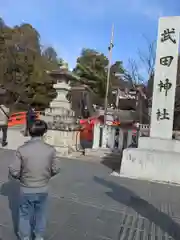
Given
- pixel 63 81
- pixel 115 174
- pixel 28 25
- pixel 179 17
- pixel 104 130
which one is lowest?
pixel 115 174

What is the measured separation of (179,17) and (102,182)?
4.85 meters

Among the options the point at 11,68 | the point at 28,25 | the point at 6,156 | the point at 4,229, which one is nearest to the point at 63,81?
the point at 6,156

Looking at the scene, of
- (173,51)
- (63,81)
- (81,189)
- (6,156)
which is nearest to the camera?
(81,189)

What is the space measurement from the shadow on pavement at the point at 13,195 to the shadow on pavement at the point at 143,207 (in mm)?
1861

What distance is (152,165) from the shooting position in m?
7.41

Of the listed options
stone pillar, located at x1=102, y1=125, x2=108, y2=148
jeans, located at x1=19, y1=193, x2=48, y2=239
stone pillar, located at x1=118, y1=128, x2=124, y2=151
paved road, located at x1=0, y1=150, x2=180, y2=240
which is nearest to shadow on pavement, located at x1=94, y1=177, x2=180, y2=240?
paved road, located at x1=0, y1=150, x2=180, y2=240

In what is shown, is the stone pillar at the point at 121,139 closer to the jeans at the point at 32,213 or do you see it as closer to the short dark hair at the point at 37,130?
the jeans at the point at 32,213

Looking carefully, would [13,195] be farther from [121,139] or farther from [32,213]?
[121,139]

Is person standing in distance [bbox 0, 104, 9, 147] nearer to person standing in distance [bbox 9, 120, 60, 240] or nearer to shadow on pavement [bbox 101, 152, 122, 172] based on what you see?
shadow on pavement [bbox 101, 152, 122, 172]

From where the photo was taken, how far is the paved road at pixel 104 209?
3.87 metres

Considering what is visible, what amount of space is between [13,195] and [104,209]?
172 cm

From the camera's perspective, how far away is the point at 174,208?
5.19m

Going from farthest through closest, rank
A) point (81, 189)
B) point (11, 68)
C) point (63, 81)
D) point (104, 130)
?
point (11, 68)
point (63, 81)
point (104, 130)
point (81, 189)

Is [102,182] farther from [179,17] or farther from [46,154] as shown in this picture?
[179,17]
